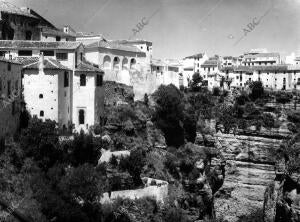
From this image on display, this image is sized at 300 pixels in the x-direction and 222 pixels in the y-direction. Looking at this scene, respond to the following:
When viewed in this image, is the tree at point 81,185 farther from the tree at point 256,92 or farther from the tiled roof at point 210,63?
the tiled roof at point 210,63

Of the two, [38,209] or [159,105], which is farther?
[159,105]

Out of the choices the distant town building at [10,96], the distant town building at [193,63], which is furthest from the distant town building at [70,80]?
the distant town building at [193,63]

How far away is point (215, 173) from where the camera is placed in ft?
195

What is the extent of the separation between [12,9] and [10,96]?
57.0 feet

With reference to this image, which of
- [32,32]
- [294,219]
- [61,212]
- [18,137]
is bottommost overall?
[294,219]

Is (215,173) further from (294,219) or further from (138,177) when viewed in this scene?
(138,177)

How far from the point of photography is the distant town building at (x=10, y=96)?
117ft

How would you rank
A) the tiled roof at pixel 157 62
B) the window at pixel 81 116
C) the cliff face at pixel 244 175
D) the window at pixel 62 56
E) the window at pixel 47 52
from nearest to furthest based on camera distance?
the window at pixel 62 56
the window at pixel 81 116
the window at pixel 47 52
the cliff face at pixel 244 175
the tiled roof at pixel 157 62

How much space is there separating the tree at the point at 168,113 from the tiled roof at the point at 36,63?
1500cm

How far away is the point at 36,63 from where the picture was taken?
40.7 metres

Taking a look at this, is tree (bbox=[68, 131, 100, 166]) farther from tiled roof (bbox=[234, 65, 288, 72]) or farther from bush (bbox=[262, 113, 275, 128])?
tiled roof (bbox=[234, 65, 288, 72])

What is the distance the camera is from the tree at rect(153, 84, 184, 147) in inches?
2108

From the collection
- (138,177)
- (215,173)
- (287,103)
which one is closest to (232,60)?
(287,103)

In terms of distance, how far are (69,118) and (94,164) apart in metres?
5.61
